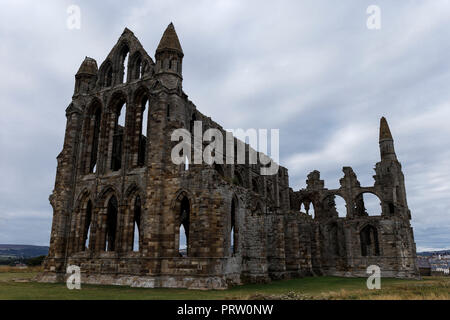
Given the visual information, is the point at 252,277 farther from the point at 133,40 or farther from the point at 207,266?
the point at 133,40

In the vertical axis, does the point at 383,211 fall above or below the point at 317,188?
below

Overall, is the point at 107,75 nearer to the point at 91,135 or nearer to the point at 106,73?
the point at 106,73

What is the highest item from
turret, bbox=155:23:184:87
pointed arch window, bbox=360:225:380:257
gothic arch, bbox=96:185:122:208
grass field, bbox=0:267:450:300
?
turret, bbox=155:23:184:87

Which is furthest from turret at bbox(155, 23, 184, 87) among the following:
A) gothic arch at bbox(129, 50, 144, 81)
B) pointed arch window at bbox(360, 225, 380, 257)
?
pointed arch window at bbox(360, 225, 380, 257)

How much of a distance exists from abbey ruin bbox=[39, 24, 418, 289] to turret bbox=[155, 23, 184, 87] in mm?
74

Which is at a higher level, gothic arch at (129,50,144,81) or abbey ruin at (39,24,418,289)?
gothic arch at (129,50,144,81)

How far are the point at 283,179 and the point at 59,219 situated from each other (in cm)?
2808

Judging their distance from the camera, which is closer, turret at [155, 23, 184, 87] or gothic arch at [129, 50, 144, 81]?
turret at [155, 23, 184, 87]

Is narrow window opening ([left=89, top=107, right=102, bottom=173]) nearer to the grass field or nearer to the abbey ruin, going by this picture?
the abbey ruin

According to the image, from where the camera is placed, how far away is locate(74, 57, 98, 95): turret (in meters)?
27.5

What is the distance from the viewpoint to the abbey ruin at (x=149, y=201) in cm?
1984

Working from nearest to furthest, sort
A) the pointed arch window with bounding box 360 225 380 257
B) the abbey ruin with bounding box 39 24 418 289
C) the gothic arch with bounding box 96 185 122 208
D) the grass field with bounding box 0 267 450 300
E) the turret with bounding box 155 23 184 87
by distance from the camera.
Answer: the grass field with bounding box 0 267 450 300
the abbey ruin with bounding box 39 24 418 289
the turret with bounding box 155 23 184 87
the gothic arch with bounding box 96 185 122 208
the pointed arch window with bounding box 360 225 380 257
